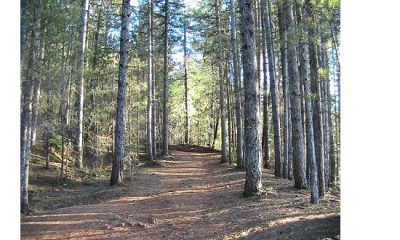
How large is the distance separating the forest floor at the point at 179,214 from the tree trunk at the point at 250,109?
1.33 ft

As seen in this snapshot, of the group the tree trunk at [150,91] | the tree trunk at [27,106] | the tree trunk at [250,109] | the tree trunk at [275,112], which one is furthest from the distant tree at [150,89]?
the tree trunk at [27,106]

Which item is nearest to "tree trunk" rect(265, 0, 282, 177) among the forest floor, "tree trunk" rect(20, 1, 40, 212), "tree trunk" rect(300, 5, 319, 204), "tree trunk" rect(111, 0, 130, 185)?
the forest floor

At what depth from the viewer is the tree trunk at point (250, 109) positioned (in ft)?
27.2

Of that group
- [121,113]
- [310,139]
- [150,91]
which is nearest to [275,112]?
[310,139]

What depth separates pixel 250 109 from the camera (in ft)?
27.7

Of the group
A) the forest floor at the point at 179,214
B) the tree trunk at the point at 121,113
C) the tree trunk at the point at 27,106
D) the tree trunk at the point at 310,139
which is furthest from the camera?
the tree trunk at the point at 121,113

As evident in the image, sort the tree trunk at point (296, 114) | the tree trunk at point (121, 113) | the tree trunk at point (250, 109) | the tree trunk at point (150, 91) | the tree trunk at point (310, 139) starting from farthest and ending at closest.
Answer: the tree trunk at point (150, 91), the tree trunk at point (121, 113), the tree trunk at point (296, 114), the tree trunk at point (250, 109), the tree trunk at point (310, 139)

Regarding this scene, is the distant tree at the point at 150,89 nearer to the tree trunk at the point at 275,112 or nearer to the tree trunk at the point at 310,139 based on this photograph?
the tree trunk at the point at 275,112

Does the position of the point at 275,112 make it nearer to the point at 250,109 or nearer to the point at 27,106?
the point at 250,109

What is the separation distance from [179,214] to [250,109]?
2931mm
